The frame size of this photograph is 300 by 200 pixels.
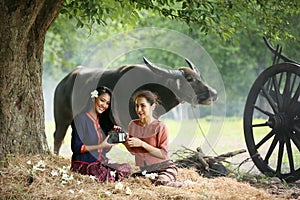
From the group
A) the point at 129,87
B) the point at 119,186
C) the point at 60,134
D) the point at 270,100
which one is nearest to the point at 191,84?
the point at 129,87

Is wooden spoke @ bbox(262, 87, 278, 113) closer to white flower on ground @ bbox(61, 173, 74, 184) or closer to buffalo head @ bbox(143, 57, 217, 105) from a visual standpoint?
buffalo head @ bbox(143, 57, 217, 105)

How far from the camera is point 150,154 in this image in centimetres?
573

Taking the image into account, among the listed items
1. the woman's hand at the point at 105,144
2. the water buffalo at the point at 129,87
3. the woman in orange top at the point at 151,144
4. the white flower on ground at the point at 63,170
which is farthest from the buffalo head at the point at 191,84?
the white flower on ground at the point at 63,170

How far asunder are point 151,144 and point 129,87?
62.0 inches

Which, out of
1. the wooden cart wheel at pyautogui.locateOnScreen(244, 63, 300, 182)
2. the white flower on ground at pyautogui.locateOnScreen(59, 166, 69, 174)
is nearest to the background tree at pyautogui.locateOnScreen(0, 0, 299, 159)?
the white flower on ground at pyautogui.locateOnScreen(59, 166, 69, 174)

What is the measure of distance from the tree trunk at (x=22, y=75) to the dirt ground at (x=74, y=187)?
0.25 metres

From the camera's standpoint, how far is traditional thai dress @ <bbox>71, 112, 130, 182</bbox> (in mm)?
5551

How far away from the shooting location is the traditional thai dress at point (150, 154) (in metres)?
5.71

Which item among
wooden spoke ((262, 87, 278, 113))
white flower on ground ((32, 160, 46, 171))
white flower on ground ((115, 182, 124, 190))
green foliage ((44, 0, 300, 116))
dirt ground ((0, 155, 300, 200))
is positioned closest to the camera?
dirt ground ((0, 155, 300, 200))

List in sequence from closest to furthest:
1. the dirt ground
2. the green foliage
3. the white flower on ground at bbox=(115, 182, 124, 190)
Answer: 1. the dirt ground
2. the white flower on ground at bbox=(115, 182, 124, 190)
3. the green foliage

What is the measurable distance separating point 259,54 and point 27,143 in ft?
55.5

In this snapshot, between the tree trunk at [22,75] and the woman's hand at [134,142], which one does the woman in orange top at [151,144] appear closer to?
the woman's hand at [134,142]

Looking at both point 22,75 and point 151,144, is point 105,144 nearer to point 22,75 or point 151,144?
point 151,144

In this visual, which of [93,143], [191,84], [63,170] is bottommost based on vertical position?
[63,170]
